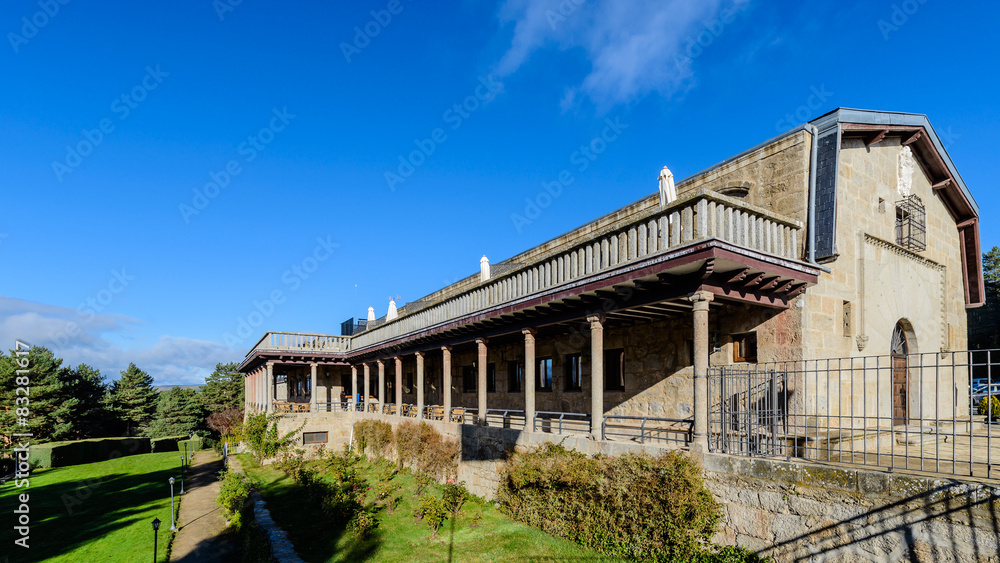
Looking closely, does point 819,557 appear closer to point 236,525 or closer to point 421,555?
point 421,555

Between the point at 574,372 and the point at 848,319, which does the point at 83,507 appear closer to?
the point at 574,372

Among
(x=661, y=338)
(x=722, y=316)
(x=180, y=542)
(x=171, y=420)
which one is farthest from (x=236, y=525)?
(x=171, y=420)

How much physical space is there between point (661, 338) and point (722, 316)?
6.58 feet

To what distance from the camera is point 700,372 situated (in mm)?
9695

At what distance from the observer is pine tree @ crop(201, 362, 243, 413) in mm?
61781

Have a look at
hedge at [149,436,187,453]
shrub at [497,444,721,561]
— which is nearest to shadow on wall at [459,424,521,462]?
shrub at [497,444,721,561]

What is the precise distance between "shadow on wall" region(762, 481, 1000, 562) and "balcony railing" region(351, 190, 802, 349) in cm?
445

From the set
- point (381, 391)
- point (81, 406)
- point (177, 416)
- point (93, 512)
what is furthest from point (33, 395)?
point (381, 391)

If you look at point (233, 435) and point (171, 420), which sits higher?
point (233, 435)

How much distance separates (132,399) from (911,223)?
203ft

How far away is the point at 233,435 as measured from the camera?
1265 inches

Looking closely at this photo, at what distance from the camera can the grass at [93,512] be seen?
16.3 meters

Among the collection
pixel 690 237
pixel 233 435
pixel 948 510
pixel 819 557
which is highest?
pixel 690 237

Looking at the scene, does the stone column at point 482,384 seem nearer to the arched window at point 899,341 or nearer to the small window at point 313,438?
the arched window at point 899,341
